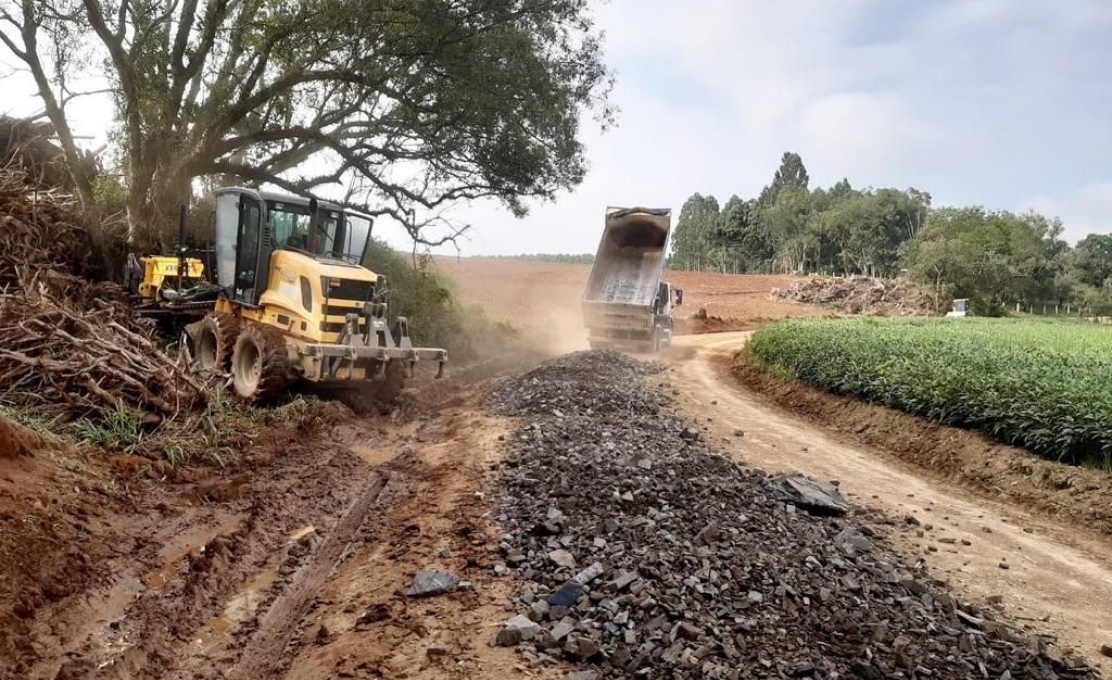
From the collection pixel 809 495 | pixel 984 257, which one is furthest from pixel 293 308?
pixel 984 257

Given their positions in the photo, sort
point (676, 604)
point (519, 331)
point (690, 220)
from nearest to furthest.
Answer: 1. point (676, 604)
2. point (519, 331)
3. point (690, 220)

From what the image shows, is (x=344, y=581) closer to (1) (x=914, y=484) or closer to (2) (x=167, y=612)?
(2) (x=167, y=612)

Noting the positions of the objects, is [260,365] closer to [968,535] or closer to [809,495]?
[809,495]

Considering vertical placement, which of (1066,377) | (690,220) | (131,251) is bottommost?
(1066,377)

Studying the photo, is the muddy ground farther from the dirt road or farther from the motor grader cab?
the motor grader cab

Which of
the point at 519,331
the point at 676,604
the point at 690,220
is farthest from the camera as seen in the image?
the point at 690,220

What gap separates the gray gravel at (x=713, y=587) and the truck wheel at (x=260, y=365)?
4.04 metres

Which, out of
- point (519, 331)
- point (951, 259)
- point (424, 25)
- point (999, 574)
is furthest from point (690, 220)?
point (999, 574)

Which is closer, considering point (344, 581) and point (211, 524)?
point (344, 581)

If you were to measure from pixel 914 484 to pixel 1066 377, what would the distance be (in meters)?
3.79

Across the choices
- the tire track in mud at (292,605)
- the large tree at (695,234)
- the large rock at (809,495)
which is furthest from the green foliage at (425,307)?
the large tree at (695,234)

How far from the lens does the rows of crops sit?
369 inches

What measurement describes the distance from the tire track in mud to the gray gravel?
4.22 ft

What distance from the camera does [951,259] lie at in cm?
4541
